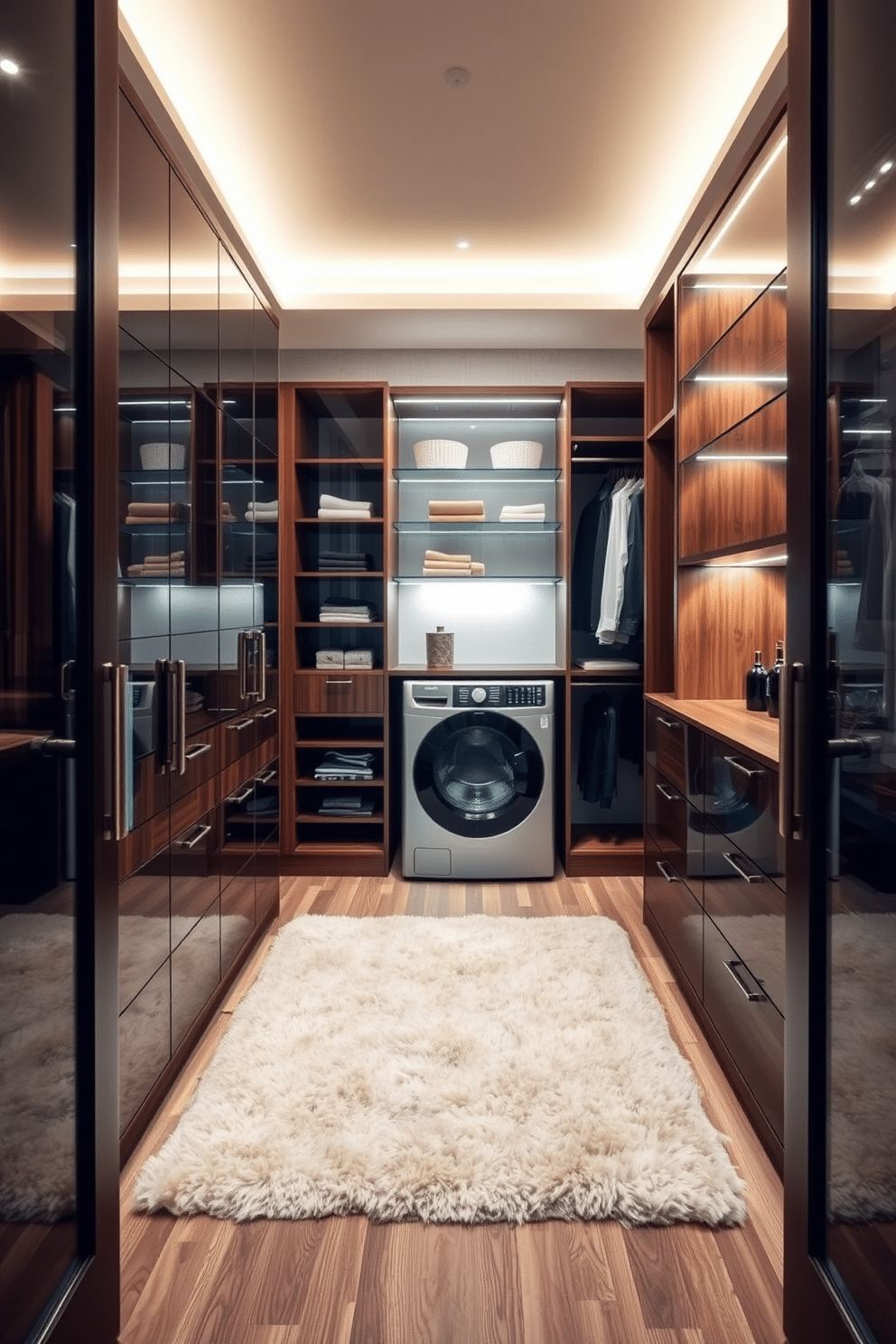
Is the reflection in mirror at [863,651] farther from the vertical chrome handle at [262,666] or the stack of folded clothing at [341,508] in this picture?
the stack of folded clothing at [341,508]

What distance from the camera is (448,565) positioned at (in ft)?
14.1

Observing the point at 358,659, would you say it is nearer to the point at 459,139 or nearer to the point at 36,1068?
the point at 459,139

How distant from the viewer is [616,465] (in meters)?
4.24

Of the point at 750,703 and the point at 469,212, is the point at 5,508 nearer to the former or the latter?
the point at 750,703

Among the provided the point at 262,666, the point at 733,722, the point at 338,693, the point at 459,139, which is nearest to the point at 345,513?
the point at 338,693

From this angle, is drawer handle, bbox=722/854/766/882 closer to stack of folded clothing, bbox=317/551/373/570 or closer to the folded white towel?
stack of folded clothing, bbox=317/551/373/570

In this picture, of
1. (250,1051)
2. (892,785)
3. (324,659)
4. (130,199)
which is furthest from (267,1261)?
(324,659)

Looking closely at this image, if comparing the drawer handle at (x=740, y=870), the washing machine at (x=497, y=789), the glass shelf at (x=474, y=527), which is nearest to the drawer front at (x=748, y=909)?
the drawer handle at (x=740, y=870)

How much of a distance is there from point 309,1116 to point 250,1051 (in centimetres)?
36

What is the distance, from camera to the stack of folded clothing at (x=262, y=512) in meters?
2.92

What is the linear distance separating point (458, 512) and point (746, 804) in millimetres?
2517

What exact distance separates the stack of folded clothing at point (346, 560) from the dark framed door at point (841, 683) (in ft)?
9.65

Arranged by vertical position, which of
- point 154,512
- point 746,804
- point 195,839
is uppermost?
point 154,512

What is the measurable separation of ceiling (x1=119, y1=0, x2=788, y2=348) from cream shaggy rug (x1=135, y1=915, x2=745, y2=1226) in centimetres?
268
